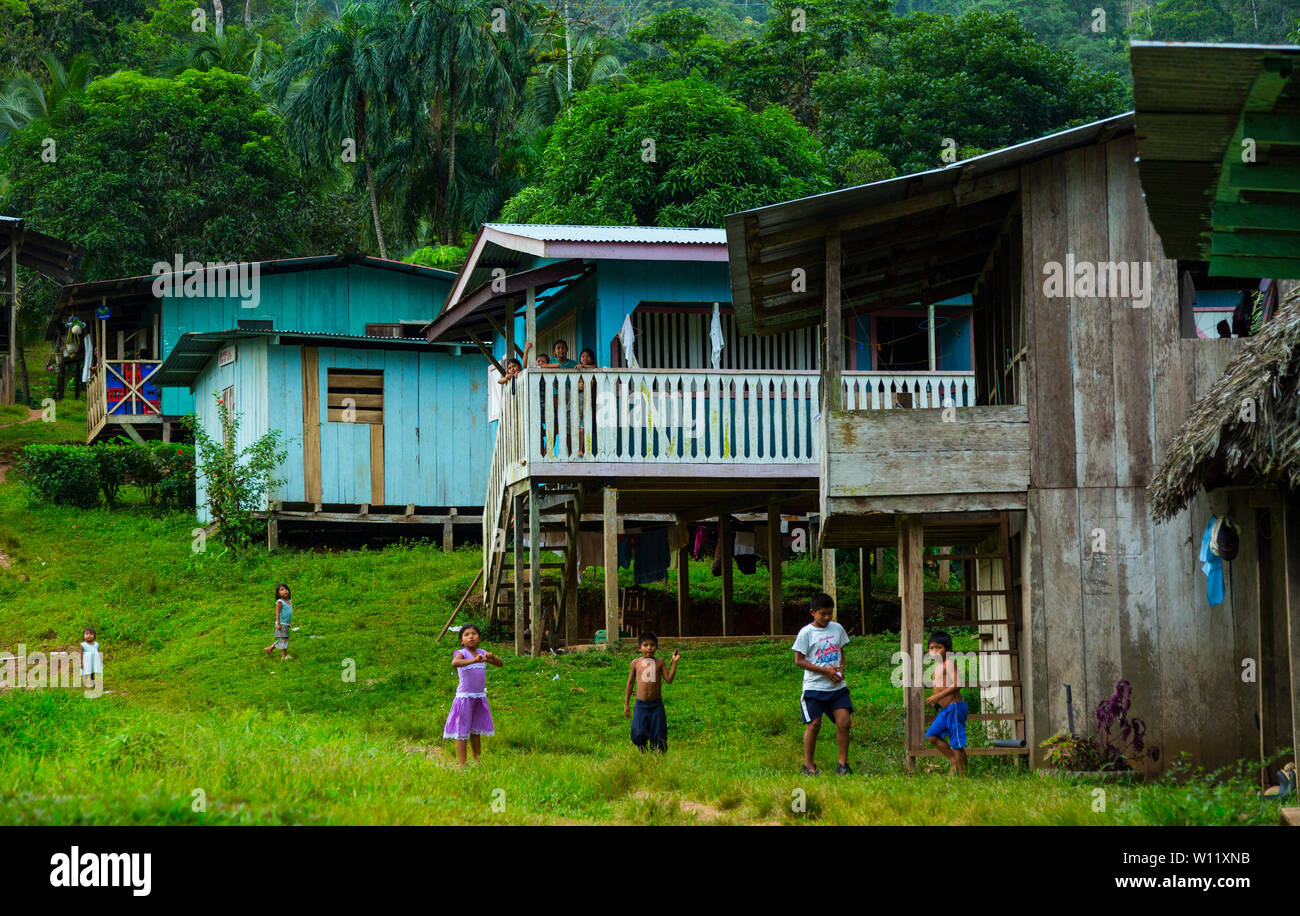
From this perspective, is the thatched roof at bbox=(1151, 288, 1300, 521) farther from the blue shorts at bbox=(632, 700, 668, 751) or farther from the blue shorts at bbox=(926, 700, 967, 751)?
the blue shorts at bbox=(632, 700, 668, 751)

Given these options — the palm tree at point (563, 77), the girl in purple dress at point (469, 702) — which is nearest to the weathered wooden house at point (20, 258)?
the girl in purple dress at point (469, 702)

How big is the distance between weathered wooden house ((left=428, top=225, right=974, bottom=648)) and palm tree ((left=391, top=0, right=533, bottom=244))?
809 inches

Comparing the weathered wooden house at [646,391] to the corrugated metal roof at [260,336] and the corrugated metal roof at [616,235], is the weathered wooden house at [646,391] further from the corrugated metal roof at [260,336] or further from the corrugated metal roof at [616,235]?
the corrugated metal roof at [260,336]

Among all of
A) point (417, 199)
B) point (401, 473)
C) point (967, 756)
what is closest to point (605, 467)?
point (967, 756)

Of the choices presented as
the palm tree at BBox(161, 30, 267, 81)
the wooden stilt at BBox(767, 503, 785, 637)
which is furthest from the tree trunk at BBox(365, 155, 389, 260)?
the wooden stilt at BBox(767, 503, 785, 637)

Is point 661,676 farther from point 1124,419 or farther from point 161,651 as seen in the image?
Result: point 161,651

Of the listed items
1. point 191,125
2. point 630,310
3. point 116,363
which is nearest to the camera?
point 630,310

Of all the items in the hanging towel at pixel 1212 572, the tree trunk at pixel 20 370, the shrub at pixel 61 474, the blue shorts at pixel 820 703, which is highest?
the tree trunk at pixel 20 370

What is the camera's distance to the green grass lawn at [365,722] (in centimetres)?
864

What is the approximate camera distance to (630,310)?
63.1ft

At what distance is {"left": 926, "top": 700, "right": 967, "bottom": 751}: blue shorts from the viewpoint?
11.9m

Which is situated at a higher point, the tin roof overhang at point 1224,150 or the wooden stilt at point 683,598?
the tin roof overhang at point 1224,150

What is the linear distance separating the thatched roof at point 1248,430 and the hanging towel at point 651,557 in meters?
12.2

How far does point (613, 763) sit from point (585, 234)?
386 inches
